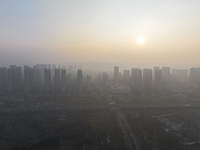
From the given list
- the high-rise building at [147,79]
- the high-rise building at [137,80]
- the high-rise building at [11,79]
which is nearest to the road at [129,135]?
the high-rise building at [137,80]

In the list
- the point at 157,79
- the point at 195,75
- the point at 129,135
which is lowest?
the point at 129,135

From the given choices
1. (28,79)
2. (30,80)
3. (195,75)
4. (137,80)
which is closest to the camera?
(28,79)

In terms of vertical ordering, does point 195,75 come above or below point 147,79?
above

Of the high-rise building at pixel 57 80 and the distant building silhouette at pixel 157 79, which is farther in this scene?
the distant building silhouette at pixel 157 79

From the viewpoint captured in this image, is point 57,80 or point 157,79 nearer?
point 57,80

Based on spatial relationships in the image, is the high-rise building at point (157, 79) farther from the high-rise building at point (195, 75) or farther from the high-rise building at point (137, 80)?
the high-rise building at point (195, 75)

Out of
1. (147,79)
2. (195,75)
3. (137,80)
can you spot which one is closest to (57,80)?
(137,80)

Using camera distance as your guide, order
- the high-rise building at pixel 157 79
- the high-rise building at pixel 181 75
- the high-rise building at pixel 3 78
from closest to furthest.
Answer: the high-rise building at pixel 157 79 → the high-rise building at pixel 3 78 → the high-rise building at pixel 181 75

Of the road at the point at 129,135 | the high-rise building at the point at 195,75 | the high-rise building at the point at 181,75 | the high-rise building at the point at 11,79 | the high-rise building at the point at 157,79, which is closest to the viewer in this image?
the road at the point at 129,135

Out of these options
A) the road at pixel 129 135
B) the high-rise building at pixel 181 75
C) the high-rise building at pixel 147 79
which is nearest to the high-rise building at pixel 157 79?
the high-rise building at pixel 147 79

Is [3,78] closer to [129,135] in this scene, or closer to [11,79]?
[11,79]

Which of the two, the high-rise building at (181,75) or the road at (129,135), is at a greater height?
the high-rise building at (181,75)
